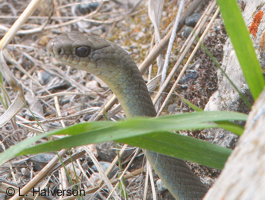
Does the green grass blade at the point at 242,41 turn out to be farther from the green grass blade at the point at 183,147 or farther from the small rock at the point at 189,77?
the small rock at the point at 189,77

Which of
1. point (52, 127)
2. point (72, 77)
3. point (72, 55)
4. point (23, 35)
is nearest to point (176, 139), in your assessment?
point (72, 55)

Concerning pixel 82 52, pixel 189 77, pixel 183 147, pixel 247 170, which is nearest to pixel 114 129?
pixel 183 147

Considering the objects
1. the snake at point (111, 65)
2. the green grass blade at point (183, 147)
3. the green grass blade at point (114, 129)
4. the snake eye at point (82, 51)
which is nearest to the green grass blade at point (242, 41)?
the green grass blade at point (114, 129)

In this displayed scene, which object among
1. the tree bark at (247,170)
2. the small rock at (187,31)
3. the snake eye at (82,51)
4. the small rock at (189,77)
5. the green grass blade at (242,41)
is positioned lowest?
the tree bark at (247,170)

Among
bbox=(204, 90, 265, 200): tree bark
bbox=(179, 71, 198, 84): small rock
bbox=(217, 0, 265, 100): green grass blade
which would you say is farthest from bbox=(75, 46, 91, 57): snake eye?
bbox=(204, 90, 265, 200): tree bark

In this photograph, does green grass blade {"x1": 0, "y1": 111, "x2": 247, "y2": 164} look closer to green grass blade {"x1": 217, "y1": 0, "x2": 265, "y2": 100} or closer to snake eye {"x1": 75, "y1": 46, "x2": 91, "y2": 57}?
green grass blade {"x1": 217, "y1": 0, "x2": 265, "y2": 100}

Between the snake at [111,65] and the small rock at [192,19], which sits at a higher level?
the small rock at [192,19]

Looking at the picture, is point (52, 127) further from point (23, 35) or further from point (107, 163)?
point (23, 35)

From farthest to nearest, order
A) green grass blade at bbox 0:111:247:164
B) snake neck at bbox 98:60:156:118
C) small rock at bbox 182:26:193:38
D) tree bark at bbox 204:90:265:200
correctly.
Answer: small rock at bbox 182:26:193:38
snake neck at bbox 98:60:156:118
green grass blade at bbox 0:111:247:164
tree bark at bbox 204:90:265:200
